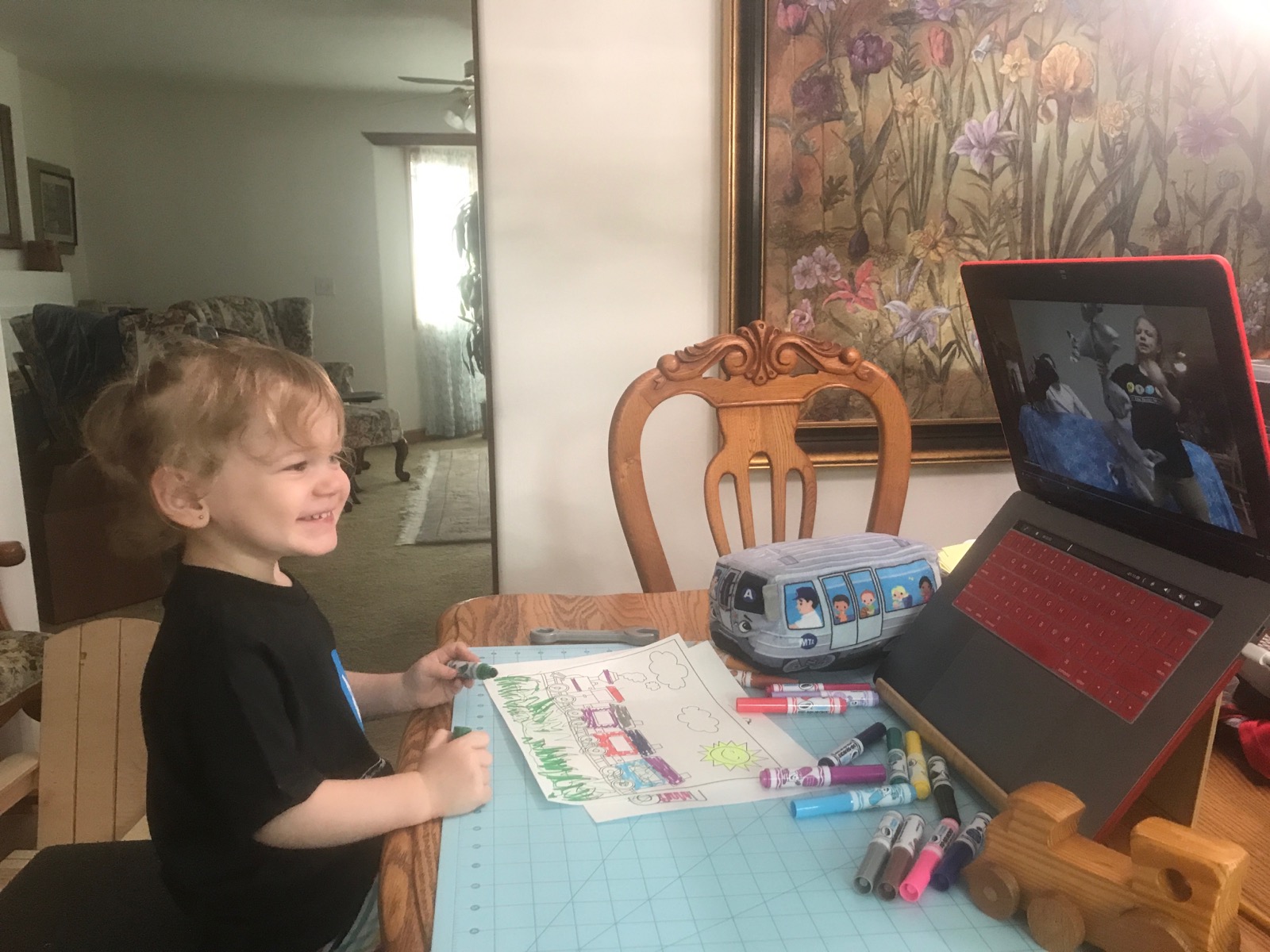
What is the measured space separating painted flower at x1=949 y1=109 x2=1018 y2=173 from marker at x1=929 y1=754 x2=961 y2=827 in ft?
4.14

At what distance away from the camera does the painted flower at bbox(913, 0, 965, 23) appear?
5.16 ft

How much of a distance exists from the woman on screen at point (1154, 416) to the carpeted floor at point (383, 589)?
1.84 m

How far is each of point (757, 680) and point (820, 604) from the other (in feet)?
0.30

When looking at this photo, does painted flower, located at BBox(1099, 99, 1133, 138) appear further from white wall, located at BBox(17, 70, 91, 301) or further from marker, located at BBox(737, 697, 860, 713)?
white wall, located at BBox(17, 70, 91, 301)

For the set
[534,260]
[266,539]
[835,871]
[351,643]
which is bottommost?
[351,643]

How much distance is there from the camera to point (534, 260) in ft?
5.31

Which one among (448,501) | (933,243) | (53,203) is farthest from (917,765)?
(53,203)

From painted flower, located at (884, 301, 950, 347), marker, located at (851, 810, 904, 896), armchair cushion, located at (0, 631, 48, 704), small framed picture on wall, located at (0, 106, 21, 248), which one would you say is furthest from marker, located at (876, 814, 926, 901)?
small framed picture on wall, located at (0, 106, 21, 248)

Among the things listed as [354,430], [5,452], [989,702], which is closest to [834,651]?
[989,702]

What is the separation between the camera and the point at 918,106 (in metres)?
1.61

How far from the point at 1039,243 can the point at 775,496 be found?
2.56 ft

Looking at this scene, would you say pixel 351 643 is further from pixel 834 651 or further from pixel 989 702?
pixel 989 702

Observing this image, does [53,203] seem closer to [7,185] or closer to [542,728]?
[7,185]

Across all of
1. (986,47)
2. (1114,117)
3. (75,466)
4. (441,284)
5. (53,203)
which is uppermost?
(53,203)
